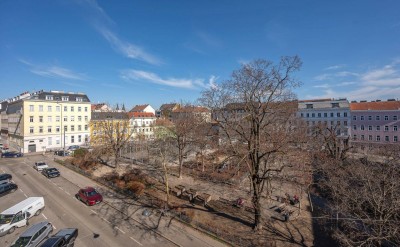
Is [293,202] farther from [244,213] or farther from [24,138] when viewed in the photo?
[24,138]

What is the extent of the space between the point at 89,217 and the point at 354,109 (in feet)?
215

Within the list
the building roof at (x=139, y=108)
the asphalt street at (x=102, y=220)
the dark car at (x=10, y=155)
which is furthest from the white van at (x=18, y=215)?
the building roof at (x=139, y=108)

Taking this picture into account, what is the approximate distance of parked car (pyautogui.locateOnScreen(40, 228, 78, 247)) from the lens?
13738 mm

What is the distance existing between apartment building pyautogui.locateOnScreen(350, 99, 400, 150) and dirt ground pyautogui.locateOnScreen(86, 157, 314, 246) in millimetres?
41073

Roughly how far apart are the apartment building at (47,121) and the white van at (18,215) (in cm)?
3119

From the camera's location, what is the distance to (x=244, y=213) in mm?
20453

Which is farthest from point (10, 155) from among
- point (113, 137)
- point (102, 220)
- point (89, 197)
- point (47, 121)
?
point (102, 220)

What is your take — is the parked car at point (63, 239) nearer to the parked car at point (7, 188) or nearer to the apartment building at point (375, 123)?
the parked car at point (7, 188)

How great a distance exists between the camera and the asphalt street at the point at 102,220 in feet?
51.9

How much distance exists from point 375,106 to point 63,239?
68.7m

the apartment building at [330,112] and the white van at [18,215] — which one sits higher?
the apartment building at [330,112]

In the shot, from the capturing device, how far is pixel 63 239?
14312mm

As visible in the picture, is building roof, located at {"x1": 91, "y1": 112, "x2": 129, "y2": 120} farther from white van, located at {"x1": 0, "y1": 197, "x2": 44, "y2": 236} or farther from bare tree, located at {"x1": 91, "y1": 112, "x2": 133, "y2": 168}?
white van, located at {"x1": 0, "y1": 197, "x2": 44, "y2": 236}

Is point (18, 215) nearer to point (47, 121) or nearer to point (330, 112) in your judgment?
point (47, 121)
